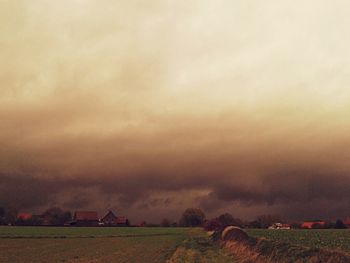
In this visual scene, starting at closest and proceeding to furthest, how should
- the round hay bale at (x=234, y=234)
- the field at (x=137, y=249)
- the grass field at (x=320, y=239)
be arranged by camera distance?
the field at (x=137, y=249) < the grass field at (x=320, y=239) < the round hay bale at (x=234, y=234)

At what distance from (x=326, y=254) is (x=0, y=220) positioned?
626 feet

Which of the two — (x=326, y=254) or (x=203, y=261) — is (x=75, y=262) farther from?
(x=326, y=254)

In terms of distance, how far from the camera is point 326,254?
69.2ft

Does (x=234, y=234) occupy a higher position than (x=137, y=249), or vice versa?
(x=234, y=234)

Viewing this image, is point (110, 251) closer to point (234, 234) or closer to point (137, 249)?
point (137, 249)

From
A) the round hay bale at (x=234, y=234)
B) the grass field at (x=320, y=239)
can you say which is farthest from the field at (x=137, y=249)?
the round hay bale at (x=234, y=234)

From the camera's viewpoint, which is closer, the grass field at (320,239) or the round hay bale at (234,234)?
the grass field at (320,239)

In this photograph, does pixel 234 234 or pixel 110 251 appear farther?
pixel 234 234

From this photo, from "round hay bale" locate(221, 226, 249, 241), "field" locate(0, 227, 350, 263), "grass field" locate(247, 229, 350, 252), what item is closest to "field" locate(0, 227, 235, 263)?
"field" locate(0, 227, 350, 263)

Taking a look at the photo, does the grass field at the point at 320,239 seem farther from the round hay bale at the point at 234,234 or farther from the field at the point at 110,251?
the field at the point at 110,251

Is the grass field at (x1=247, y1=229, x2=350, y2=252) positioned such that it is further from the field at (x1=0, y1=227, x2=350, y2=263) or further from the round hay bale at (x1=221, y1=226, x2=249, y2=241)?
the round hay bale at (x1=221, y1=226, x2=249, y2=241)

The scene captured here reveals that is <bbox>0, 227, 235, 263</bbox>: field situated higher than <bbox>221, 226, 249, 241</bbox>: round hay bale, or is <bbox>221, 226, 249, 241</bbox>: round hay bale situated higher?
<bbox>221, 226, 249, 241</bbox>: round hay bale

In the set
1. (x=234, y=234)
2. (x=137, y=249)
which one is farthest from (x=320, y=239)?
(x=137, y=249)

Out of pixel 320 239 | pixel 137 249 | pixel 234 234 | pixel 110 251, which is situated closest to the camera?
pixel 110 251
